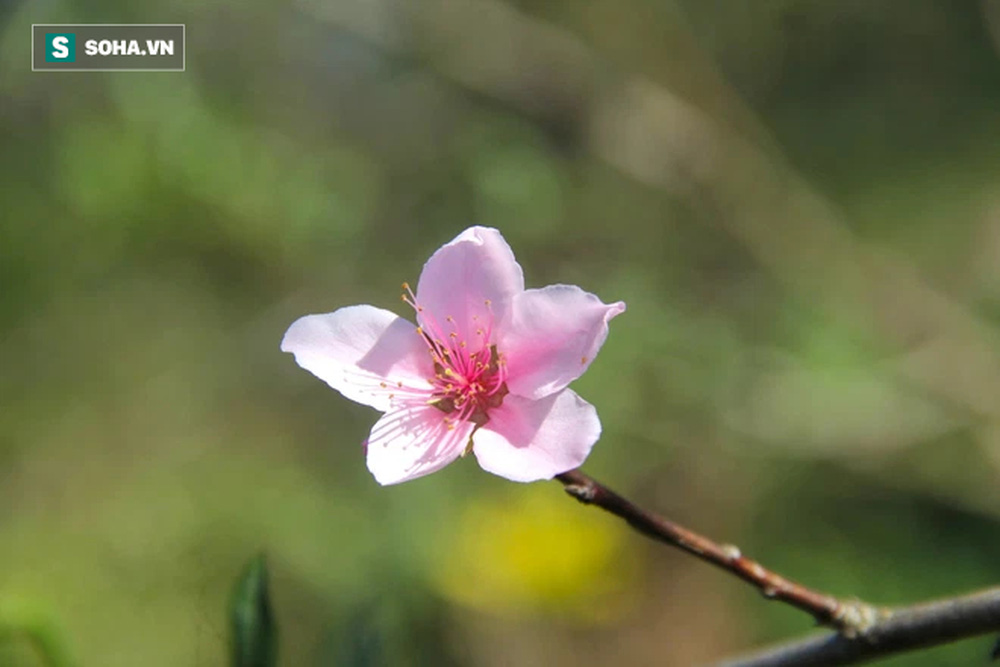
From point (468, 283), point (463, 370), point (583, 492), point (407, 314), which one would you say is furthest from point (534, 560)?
point (583, 492)

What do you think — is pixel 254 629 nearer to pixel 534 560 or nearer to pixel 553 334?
pixel 553 334

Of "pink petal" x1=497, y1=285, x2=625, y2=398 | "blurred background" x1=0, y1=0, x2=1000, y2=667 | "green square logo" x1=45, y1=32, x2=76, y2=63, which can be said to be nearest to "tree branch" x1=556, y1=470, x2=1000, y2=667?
"pink petal" x1=497, y1=285, x2=625, y2=398

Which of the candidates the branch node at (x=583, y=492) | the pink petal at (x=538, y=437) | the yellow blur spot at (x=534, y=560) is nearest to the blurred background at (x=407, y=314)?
the yellow blur spot at (x=534, y=560)

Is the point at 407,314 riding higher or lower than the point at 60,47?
lower

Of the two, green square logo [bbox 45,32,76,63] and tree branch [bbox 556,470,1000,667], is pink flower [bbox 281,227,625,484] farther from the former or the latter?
green square logo [bbox 45,32,76,63]

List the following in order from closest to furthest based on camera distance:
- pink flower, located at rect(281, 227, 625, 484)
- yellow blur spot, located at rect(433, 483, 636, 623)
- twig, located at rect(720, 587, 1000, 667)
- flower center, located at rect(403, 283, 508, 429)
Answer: twig, located at rect(720, 587, 1000, 667)
pink flower, located at rect(281, 227, 625, 484)
flower center, located at rect(403, 283, 508, 429)
yellow blur spot, located at rect(433, 483, 636, 623)
